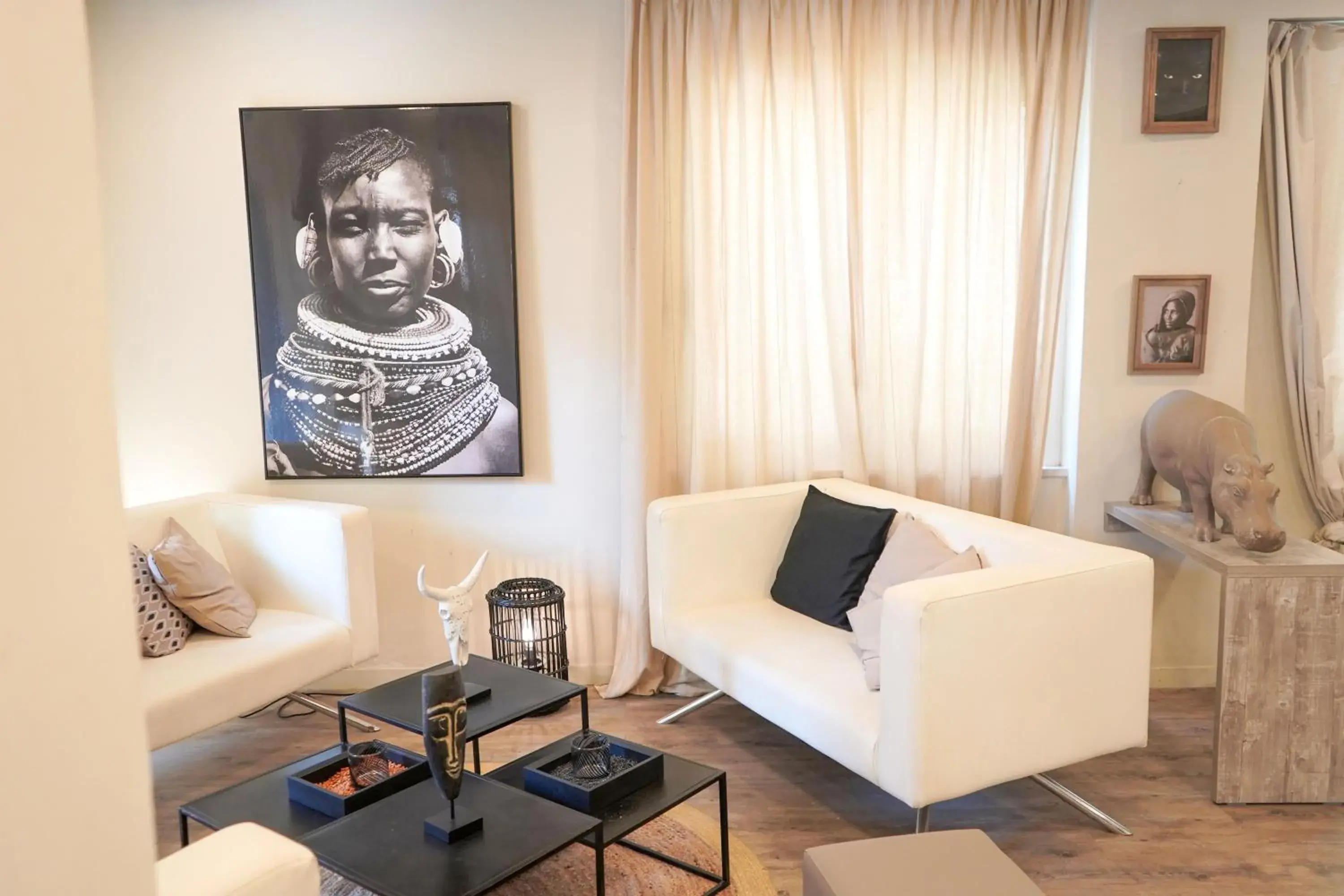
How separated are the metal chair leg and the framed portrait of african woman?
2.60 feet

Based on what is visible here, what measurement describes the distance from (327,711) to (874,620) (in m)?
1.89

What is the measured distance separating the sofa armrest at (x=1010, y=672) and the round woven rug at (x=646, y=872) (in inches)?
18.0

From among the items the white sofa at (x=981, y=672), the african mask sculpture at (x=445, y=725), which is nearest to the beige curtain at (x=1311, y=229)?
the white sofa at (x=981, y=672)

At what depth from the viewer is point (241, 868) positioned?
1.23 m

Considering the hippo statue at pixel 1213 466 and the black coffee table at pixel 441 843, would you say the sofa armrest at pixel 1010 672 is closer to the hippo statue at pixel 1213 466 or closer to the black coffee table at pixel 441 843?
the hippo statue at pixel 1213 466

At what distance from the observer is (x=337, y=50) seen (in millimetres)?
3525

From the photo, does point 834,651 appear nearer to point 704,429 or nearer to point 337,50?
point 704,429

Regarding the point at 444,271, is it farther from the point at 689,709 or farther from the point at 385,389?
the point at 689,709

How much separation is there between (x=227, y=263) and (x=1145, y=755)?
350 cm

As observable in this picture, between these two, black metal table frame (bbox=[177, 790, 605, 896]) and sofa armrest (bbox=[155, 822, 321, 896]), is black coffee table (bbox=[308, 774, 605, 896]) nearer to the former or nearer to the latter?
black metal table frame (bbox=[177, 790, 605, 896])

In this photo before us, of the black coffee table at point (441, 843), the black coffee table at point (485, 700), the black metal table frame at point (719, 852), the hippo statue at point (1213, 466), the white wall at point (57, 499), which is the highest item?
the white wall at point (57, 499)

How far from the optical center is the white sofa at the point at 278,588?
9.62ft

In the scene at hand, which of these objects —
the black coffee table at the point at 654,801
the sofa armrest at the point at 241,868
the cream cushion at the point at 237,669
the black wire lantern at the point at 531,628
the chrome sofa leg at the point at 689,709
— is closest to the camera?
the sofa armrest at the point at 241,868

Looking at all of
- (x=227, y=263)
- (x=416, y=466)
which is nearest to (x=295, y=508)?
(x=416, y=466)
